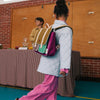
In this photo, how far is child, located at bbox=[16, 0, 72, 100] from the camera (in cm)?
134

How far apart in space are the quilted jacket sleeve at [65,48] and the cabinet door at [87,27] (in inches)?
117

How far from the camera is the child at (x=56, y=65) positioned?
134cm

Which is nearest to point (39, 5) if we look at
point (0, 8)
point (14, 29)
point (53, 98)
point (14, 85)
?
point (14, 29)

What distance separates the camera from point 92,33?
4195 mm

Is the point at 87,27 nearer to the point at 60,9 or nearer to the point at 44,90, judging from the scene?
the point at 60,9

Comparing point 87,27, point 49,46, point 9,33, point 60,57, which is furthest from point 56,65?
point 9,33

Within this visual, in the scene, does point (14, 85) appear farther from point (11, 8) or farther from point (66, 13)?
point (11, 8)

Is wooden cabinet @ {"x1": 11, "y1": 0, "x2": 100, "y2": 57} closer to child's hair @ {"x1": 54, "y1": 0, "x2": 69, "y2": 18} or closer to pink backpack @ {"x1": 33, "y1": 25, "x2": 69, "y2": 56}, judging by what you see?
child's hair @ {"x1": 54, "y1": 0, "x2": 69, "y2": 18}

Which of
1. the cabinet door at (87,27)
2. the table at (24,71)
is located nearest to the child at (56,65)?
the table at (24,71)

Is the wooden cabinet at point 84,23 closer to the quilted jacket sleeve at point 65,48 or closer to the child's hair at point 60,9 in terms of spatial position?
the child's hair at point 60,9

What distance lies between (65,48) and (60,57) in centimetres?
10

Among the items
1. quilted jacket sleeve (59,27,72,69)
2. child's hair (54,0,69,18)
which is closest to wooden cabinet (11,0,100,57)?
child's hair (54,0,69,18)

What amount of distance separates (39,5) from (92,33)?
1.84 meters

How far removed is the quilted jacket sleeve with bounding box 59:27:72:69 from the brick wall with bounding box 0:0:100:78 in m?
3.00
